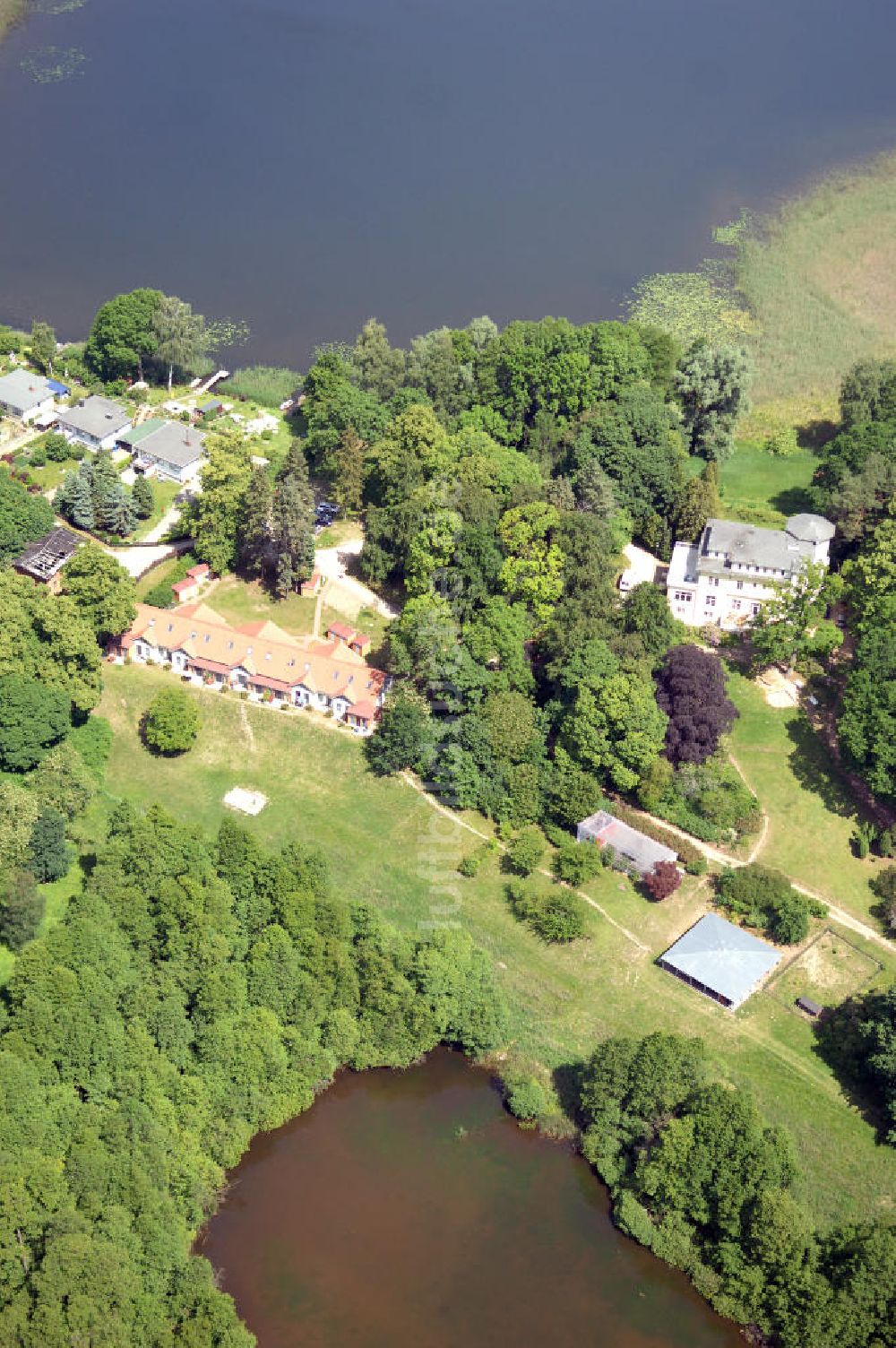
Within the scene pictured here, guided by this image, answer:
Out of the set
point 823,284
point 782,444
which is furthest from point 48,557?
point 823,284

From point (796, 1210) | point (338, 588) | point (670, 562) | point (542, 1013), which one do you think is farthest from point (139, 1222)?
point (670, 562)

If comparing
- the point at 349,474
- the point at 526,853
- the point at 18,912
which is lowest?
the point at 18,912

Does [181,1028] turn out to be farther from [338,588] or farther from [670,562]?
[670,562]

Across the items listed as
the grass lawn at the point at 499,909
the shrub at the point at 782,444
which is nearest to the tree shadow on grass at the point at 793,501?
the shrub at the point at 782,444

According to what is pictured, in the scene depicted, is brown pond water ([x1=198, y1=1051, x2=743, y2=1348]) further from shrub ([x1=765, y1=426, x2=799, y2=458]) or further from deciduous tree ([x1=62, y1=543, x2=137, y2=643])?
shrub ([x1=765, y1=426, x2=799, y2=458])

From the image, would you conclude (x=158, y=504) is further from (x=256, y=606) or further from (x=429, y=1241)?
(x=429, y=1241)

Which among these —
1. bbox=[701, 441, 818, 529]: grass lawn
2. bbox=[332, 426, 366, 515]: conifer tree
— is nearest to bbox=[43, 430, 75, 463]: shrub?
bbox=[332, 426, 366, 515]: conifer tree
